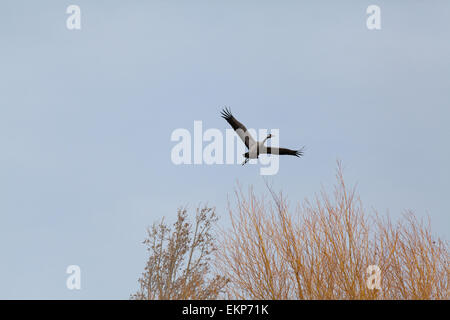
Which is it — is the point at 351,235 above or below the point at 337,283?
above

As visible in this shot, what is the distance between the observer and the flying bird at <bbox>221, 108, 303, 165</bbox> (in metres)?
9.57

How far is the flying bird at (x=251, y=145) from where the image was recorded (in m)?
9.57

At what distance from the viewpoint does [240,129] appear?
10.0 m

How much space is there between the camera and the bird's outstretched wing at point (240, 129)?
386 inches

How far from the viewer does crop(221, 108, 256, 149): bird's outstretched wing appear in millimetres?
9792

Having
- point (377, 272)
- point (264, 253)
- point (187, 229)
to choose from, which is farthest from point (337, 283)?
point (187, 229)

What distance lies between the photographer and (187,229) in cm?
831

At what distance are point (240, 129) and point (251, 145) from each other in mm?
493

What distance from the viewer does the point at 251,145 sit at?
31.8 feet
